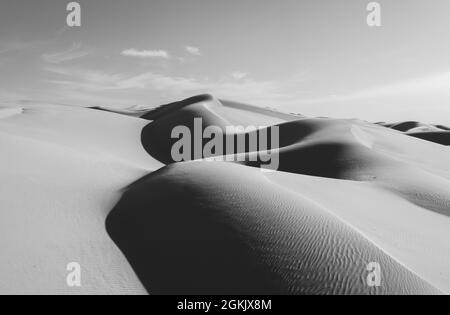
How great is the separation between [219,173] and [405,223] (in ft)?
18.9

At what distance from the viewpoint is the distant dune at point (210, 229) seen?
5.70m

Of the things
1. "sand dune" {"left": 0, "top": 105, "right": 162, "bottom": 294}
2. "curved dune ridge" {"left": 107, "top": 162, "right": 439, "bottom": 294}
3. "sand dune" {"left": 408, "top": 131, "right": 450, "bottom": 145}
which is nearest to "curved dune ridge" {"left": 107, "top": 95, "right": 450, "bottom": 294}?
"curved dune ridge" {"left": 107, "top": 162, "right": 439, "bottom": 294}

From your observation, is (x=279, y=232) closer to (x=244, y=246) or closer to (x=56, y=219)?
(x=244, y=246)

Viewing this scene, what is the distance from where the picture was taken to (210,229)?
7.05 meters

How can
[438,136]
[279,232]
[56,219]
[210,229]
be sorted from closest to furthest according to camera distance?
[279,232]
[210,229]
[56,219]
[438,136]

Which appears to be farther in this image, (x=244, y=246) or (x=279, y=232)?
(x=279, y=232)

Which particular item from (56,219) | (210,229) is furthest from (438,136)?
(56,219)

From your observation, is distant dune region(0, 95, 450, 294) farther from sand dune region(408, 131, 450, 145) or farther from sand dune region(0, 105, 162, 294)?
sand dune region(408, 131, 450, 145)

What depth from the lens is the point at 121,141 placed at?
93.4ft

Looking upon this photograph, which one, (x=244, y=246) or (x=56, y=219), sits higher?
(x=56, y=219)

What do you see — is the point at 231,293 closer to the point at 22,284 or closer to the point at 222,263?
the point at 222,263

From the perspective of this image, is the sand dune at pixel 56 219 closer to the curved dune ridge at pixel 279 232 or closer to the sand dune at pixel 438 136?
the curved dune ridge at pixel 279 232

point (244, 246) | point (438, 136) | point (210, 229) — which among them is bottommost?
point (244, 246)

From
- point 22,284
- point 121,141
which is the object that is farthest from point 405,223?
point 121,141
